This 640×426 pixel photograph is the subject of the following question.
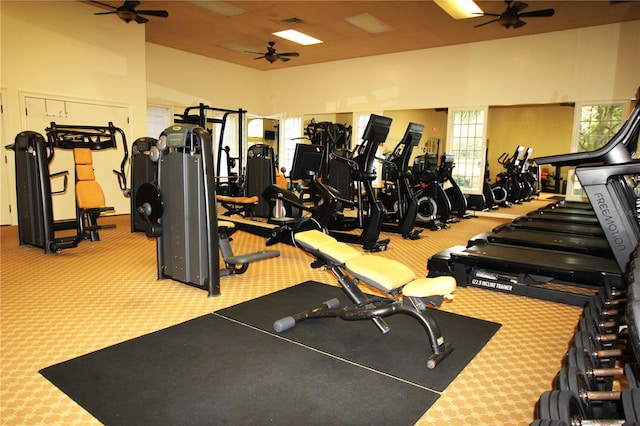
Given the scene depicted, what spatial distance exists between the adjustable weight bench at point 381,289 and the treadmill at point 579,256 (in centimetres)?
127

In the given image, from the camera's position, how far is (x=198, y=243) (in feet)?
11.3

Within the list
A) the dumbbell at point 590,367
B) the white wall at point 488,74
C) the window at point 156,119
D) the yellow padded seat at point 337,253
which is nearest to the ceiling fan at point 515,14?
the white wall at point 488,74

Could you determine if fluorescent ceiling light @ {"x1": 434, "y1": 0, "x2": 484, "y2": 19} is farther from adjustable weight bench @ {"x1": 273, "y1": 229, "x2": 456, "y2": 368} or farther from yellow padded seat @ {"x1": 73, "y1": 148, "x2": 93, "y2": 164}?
yellow padded seat @ {"x1": 73, "y1": 148, "x2": 93, "y2": 164}

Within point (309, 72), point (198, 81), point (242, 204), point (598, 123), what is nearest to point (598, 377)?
point (242, 204)

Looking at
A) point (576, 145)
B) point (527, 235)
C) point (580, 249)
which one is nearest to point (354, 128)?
point (576, 145)

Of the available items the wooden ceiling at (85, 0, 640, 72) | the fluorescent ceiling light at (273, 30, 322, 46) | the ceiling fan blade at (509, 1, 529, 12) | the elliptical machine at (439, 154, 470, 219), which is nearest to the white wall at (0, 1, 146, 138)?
the wooden ceiling at (85, 0, 640, 72)

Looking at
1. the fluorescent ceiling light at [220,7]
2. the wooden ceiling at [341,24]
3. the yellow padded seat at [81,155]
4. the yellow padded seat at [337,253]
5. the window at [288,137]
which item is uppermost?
the fluorescent ceiling light at [220,7]

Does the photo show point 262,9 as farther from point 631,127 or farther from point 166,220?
point 631,127

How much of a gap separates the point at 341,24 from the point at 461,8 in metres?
2.22

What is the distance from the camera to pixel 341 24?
7906 mm

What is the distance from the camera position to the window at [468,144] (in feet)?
29.8

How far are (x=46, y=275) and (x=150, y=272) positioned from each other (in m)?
0.93

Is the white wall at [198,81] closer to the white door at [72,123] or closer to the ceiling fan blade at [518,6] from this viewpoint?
the white door at [72,123]

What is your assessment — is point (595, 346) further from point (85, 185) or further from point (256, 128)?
point (256, 128)
